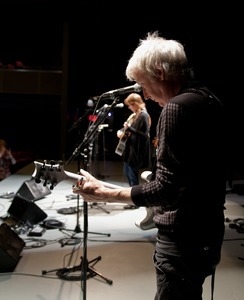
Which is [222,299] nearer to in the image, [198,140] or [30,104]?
[198,140]

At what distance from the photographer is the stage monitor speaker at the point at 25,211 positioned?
14.7ft

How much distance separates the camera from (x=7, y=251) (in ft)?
11.0

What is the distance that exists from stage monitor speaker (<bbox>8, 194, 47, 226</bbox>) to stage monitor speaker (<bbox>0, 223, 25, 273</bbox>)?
0.93 meters

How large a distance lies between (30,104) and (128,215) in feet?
34.1

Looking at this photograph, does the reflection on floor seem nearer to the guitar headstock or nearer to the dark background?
the guitar headstock

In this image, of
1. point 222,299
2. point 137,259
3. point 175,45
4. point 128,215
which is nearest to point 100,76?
point 128,215

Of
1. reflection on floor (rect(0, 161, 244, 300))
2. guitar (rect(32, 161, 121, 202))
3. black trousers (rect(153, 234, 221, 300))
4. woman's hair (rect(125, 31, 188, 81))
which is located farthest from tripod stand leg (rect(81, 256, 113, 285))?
woman's hair (rect(125, 31, 188, 81))

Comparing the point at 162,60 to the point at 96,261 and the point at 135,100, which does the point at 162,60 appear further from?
the point at 135,100

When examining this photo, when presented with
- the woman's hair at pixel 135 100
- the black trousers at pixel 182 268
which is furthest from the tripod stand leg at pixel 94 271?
the woman's hair at pixel 135 100

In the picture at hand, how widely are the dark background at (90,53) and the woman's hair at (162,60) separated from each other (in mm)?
6298

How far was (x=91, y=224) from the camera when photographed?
4793 mm

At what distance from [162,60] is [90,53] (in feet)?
39.8

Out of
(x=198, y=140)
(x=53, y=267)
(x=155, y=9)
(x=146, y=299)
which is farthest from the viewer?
(x=155, y=9)

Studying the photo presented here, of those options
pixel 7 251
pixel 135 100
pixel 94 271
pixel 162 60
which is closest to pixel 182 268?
pixel 162 60
